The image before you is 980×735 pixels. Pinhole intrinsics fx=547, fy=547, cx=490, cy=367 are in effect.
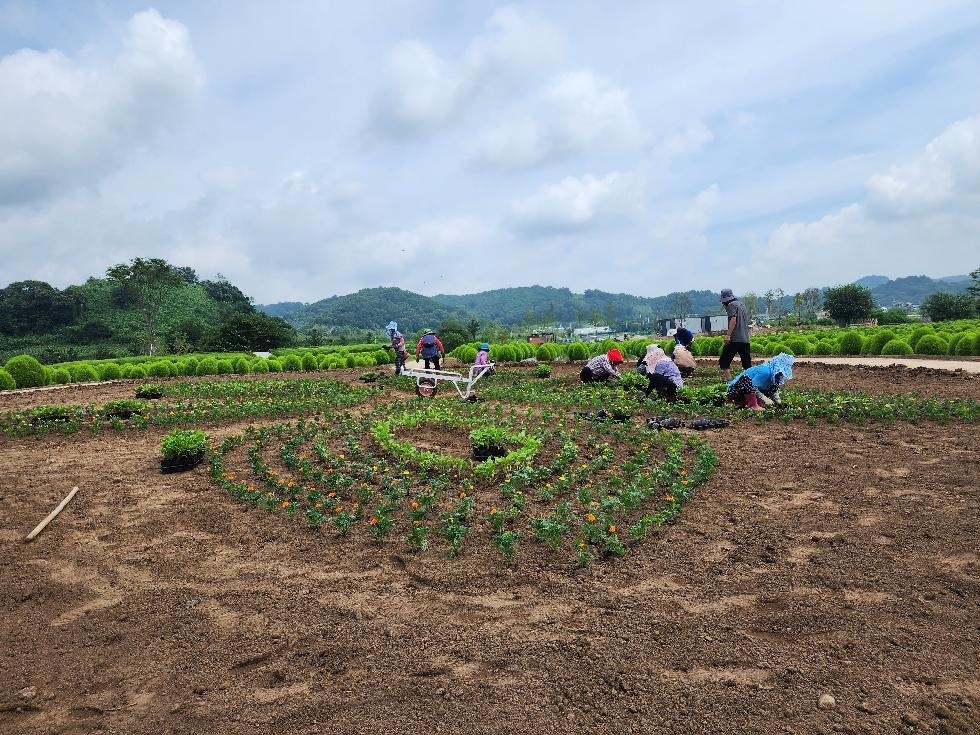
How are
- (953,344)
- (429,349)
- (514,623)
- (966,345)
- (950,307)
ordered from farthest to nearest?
1. (950,307)
2. (953,344)
3. (966,345)
4. (429,349)
5. (514,623)

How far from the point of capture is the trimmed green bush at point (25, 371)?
1559 cm

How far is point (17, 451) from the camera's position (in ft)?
26.0

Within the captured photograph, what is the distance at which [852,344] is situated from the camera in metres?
17.1

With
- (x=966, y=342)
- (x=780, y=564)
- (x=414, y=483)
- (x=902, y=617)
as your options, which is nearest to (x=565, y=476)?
(x=414, y=483)

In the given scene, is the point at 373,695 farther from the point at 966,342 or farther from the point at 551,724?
the point at 966,342

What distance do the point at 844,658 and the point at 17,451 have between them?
10.1m

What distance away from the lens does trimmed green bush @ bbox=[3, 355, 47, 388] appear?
15.6 meters

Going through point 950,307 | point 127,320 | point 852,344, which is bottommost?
point 852,344

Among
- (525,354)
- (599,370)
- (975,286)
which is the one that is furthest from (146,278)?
(975,286)

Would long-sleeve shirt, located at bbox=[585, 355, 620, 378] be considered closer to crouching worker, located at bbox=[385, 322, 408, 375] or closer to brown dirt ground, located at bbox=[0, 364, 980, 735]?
crouching worker, located at bbox=[385, 322, 408, 375]

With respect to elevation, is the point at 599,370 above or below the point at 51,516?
above

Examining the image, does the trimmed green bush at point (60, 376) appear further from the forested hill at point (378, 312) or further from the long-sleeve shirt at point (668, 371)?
the forested hill at point (378, 312)

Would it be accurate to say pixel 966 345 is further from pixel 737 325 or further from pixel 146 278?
pixel 146 278

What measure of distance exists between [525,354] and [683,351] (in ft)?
29.8
